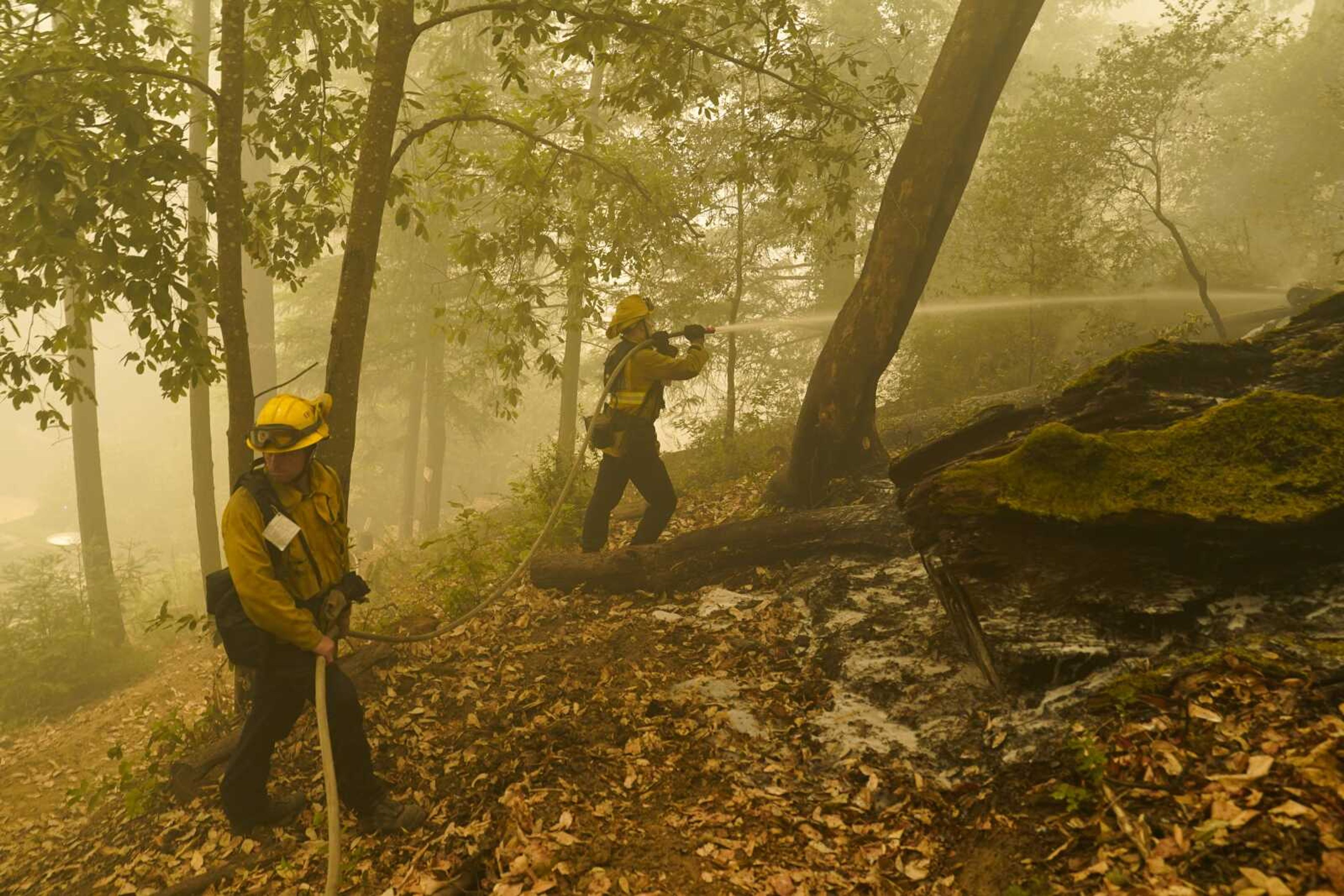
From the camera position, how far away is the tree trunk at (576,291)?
8.55 m

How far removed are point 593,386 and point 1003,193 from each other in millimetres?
16379

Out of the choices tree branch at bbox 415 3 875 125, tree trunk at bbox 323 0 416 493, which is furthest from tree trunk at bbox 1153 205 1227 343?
tree trunk at bbox 323 0 416 493

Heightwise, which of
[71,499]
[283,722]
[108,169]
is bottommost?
[71,499]

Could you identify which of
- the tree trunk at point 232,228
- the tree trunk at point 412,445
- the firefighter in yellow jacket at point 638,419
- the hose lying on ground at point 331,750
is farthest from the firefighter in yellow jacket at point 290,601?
the tree trunk at point 412,445

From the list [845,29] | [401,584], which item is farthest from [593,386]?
[401,584]

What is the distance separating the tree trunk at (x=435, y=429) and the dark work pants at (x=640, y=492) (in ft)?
49.1

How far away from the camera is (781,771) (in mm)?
4703

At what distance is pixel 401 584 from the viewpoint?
13.0 m

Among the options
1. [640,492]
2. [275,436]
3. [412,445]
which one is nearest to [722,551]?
[640,492]

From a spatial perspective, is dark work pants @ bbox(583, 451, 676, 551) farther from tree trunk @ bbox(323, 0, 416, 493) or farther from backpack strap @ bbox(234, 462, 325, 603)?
backpack strap @ bbox(234, 462, 325, 603)

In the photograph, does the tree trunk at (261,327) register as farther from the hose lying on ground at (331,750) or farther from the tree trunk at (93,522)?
→ the hose lying on ground at (331,750)

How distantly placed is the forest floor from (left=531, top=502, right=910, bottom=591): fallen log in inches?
8.5

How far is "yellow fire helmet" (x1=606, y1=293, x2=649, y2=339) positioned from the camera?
7.73 meters

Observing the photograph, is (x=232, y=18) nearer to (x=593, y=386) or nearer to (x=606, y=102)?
(x=606, y=102)
